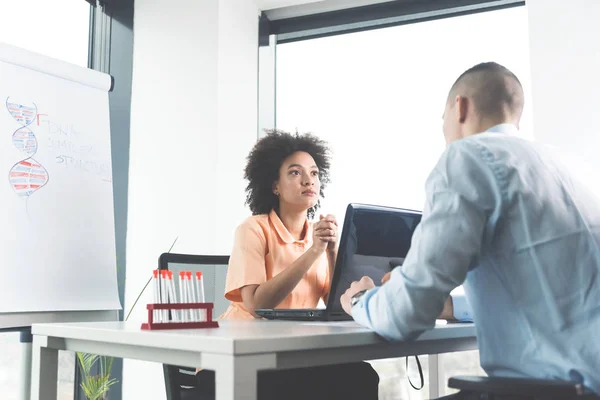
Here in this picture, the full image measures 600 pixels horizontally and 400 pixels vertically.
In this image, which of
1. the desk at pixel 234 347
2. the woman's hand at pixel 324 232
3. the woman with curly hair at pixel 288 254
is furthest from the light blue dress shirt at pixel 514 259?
the woman's hand at pixel 324 232

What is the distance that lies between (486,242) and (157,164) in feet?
8.22

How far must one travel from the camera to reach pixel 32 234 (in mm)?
2381

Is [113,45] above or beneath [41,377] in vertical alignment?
above

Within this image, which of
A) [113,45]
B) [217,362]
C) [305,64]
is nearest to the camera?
[217,362]

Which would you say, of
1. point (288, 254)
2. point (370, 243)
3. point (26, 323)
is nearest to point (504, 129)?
point (370, 243)

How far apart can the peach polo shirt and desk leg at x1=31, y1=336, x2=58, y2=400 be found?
0.67 m

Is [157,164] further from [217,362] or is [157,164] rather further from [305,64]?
[217,362]

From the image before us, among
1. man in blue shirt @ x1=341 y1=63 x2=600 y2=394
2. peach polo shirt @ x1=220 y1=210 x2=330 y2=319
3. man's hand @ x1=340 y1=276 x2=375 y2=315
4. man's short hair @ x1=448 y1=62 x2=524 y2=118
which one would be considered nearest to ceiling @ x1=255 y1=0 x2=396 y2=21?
peach polo shirt @ x1=220 y1=210 x2=330 y2=319

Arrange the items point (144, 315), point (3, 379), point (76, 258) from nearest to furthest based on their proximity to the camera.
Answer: point (76, 258), point (3, 379), point (144, 315)

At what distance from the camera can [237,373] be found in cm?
96

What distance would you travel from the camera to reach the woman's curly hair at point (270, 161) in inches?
95.5

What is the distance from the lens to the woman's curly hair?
243cm

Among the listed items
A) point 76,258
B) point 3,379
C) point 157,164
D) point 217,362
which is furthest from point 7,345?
point 217,362

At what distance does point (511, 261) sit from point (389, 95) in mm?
2372
